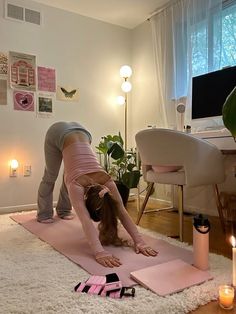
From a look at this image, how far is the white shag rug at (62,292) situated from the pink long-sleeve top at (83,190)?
19 cm

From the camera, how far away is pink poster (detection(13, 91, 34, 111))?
313cm

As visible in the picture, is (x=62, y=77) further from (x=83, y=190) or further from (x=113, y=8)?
(x=83, y=190)

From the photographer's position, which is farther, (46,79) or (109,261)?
(46,79)

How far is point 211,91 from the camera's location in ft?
8.43

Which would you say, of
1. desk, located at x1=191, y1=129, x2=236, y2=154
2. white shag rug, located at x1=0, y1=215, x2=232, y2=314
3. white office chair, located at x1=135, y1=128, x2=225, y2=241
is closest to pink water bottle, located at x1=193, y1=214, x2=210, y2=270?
white shag rug, located at x1=0, y1=215, x2=232, y2=314

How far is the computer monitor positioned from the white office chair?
2.06ft

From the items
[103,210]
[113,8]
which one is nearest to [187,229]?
[103,210]

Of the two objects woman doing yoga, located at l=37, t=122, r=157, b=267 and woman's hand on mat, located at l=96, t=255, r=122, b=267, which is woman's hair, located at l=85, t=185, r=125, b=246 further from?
woman's hand on mat, located at l=96, t=255, r=122, b=267

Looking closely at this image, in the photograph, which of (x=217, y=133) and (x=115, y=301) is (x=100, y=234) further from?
(x=217, y=133)

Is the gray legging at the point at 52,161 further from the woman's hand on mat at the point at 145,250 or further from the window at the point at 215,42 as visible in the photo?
the window at the point at 215,42

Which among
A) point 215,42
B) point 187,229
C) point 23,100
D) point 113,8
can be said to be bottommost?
point 187,229

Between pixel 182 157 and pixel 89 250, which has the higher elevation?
pixel 182 157

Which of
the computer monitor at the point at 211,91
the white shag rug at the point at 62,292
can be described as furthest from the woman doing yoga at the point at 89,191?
the computer monitor at the point at 211,91

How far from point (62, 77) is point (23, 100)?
55cm
